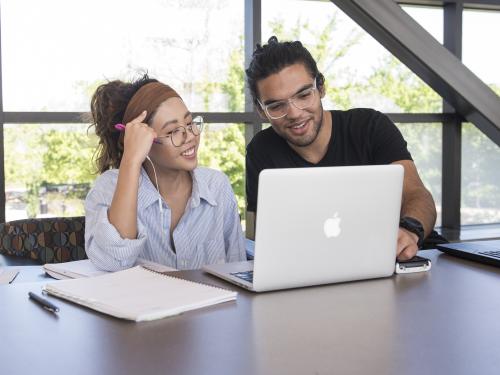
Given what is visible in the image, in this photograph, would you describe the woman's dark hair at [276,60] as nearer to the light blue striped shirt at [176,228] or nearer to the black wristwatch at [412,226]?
the light blue striped shirt at [176,228]

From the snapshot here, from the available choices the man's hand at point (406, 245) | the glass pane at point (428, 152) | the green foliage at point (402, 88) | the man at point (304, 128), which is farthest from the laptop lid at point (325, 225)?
the glass pane at point (428, 152)

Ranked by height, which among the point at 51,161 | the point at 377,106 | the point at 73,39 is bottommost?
the point at 51,161

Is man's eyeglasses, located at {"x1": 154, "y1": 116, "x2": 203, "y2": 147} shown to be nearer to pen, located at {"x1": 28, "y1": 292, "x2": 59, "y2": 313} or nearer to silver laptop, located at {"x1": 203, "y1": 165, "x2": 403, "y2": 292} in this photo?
silver laptop, located at {"x1": 203, "y1": 165, "x2": 403, "y2": 292}

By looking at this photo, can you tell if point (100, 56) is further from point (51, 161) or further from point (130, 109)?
point (130, 109)

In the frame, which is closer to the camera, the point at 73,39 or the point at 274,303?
the point at 274,303

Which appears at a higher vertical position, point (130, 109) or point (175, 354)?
point (130, 109)

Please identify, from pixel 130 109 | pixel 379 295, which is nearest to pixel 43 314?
pixel 379 295

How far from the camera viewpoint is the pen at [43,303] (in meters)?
1.22

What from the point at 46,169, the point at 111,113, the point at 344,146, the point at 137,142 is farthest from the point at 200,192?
the point at 46,169

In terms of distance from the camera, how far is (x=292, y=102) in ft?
8.14

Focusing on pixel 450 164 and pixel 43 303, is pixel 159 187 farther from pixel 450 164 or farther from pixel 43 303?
pixel 450 164

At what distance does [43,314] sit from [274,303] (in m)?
0.44

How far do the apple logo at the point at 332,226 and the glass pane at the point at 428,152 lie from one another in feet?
9.48

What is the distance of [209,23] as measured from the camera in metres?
3.68
